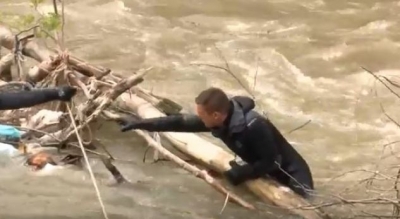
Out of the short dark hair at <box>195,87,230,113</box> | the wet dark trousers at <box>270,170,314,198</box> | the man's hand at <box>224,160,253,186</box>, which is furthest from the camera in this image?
the wet dark trousers at <box>270,170,314,198</box>

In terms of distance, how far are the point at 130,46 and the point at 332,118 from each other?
8.29 ft

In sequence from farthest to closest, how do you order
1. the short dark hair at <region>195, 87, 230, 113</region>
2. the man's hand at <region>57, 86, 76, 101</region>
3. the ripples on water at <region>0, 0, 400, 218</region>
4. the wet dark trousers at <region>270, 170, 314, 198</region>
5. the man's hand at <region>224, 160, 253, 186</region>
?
the ripples on water at <region>0, 0, 400, 218</region>, the wet dark trousers at <region>270, 170, 314, 198</region>, the man's hand at <region>224, 160, 253, 186</region>, the short dark hair at <region>195, 87, 230, 113</region>, the man's hand at <region>57, 86, 76, 101</region>

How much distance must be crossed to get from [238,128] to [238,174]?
0.82 feet

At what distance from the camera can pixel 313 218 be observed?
467 centimetres

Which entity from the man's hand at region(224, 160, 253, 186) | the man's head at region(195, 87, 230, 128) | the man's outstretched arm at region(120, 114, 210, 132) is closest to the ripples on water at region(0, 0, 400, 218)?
the man's hand at region(224, 160, 253, 186)

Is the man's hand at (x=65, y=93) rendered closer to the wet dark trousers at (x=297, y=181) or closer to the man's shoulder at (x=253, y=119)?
the man's shoulder at (x=253, y=119)

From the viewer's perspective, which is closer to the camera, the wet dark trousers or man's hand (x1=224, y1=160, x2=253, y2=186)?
man's hand (x1=224, y1=160, x2=253, y2=186)

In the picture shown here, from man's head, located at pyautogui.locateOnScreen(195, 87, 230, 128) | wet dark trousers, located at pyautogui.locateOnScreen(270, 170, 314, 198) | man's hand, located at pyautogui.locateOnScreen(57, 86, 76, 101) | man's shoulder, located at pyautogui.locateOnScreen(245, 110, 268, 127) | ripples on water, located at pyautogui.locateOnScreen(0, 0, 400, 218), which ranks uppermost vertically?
man's hand, located at pyautogui.locateOnScreen(57, 86, 76, 101)

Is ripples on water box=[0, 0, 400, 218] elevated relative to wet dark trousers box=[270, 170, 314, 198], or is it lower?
lower

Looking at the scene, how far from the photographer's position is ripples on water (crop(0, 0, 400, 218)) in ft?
18.3

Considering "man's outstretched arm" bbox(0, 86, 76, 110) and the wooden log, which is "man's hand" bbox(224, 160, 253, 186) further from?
"man's outstretched arm" bbox(0, 86, 76, 110)

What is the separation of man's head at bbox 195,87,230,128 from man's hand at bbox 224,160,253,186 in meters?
0.26

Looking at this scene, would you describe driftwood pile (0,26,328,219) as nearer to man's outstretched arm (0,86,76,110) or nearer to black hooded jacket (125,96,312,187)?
black hooded jacket (125,96,312,187)

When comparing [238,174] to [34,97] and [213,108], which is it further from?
[34,97]
